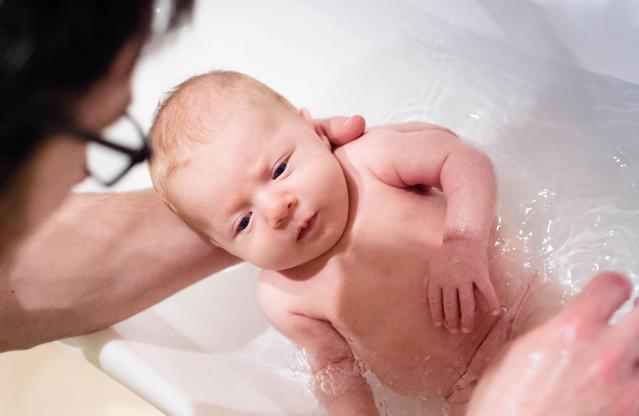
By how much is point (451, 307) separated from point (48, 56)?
60 cm

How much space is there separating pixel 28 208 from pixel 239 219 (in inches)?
16.8

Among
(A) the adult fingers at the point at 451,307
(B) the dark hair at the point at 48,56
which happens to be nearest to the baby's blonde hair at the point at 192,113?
(A) the adult fingers at the point at 451,307

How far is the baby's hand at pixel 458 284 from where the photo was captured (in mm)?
827

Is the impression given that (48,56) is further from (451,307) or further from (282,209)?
(451,307)

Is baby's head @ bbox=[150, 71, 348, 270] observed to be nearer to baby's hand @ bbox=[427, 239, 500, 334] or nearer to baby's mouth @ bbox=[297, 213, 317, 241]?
baby's mouth @ bbox=[297, 213, 317, 241]

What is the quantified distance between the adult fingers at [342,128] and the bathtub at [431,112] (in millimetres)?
293

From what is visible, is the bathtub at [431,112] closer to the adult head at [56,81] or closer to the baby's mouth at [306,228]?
the baby's mouth at [306,228]

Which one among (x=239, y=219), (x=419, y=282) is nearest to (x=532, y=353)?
(x=419, y=282)

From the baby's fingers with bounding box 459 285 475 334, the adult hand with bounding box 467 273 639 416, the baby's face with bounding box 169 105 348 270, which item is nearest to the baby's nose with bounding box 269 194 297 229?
the baby's face with bounding box 169 105 348 270

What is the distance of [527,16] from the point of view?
1144mm

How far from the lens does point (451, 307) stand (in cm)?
84

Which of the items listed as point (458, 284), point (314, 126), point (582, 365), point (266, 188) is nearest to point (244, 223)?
point (266, 188)

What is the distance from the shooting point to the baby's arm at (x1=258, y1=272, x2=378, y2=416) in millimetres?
959

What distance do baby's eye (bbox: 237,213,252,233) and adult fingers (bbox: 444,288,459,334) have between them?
261 millimetres
